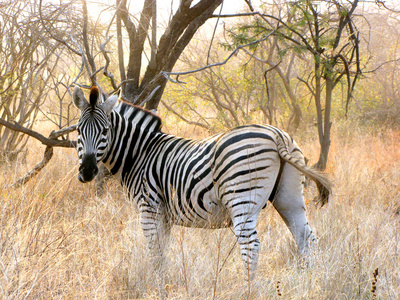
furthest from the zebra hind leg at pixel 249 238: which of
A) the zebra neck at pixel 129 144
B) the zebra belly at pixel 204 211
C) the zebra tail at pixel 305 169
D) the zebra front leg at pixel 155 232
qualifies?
the zebra neck at pixel 129 144

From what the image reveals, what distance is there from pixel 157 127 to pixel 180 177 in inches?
29.7

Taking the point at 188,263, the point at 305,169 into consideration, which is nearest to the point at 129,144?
the point at 188,263

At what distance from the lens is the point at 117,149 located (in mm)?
4070

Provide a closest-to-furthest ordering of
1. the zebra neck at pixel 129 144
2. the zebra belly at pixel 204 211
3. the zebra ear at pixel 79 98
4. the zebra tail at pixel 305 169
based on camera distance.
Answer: the zebra tail at pixel 305 169 < the zebra belly at pixel 204 211 < the zebra ear at pixel 79 98 < the zebra neck at pixel 129 144

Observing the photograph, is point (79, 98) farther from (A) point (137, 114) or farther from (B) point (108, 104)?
(A) point (137, 114)

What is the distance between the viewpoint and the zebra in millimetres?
3265

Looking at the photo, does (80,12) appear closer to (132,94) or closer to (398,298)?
(132,94)

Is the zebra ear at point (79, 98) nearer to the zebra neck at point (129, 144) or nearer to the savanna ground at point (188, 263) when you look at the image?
the zebra neck at point (129, 144)

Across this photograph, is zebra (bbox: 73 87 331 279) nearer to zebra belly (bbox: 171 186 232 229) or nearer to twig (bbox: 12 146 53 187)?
zebra belly (bbox: 171 186 232 229)

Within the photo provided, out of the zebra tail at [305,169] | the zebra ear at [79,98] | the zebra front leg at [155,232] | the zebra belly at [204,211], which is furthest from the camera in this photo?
the zebra ear at [79,98]

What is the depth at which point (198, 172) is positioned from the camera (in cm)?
351

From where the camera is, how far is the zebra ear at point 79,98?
3.76 meters

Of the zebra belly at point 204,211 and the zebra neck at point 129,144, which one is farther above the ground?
the zebra neck at point 129,144

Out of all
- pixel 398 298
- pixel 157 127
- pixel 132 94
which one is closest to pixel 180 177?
pixel 157 127
